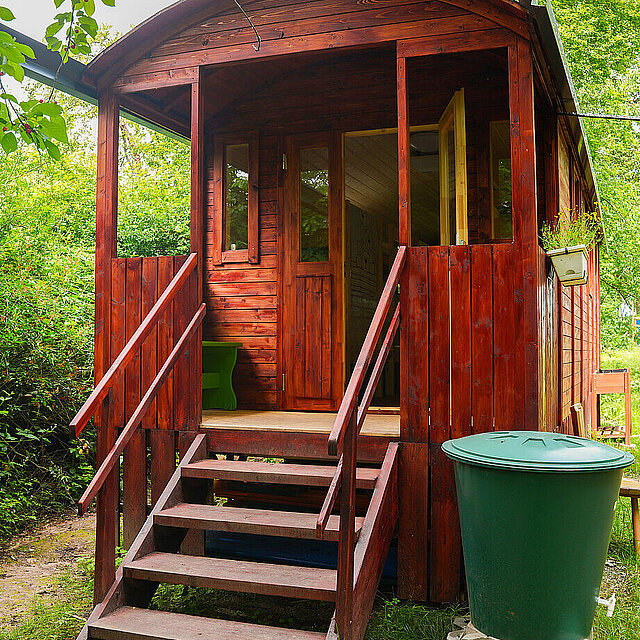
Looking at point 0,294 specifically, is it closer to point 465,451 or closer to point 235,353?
point 235,353

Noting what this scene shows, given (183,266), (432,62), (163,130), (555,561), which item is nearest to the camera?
(555,561)

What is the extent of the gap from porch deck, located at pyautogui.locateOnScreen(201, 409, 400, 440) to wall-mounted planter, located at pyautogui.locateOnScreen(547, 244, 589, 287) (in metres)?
1.49

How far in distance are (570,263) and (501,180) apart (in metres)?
1.09

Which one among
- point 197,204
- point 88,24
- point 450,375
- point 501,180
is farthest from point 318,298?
point 88,24

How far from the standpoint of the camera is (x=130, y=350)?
3.96m

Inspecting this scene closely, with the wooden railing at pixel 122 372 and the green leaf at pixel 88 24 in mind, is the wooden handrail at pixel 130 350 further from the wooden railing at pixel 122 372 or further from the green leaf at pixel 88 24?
the green leaf at pixel 88 24

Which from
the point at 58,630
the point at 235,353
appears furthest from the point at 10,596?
the point at 235,353

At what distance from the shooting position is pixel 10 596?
172 inches

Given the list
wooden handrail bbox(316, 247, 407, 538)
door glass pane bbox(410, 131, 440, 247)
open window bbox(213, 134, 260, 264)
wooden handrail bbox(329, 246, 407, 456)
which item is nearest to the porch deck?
wooden handrail bbox(316, 247, 407, 538)

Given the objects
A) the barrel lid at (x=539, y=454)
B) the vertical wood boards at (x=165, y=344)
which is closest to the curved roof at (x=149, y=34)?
the vertical wood boards at (x=165, y=344)

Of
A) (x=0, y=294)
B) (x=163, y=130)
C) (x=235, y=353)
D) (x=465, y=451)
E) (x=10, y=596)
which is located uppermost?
(x=163, y=130)

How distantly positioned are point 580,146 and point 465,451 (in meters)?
4.89

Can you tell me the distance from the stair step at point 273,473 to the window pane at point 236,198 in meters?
2.32

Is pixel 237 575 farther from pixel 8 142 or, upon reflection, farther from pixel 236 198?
pixel 236 198
